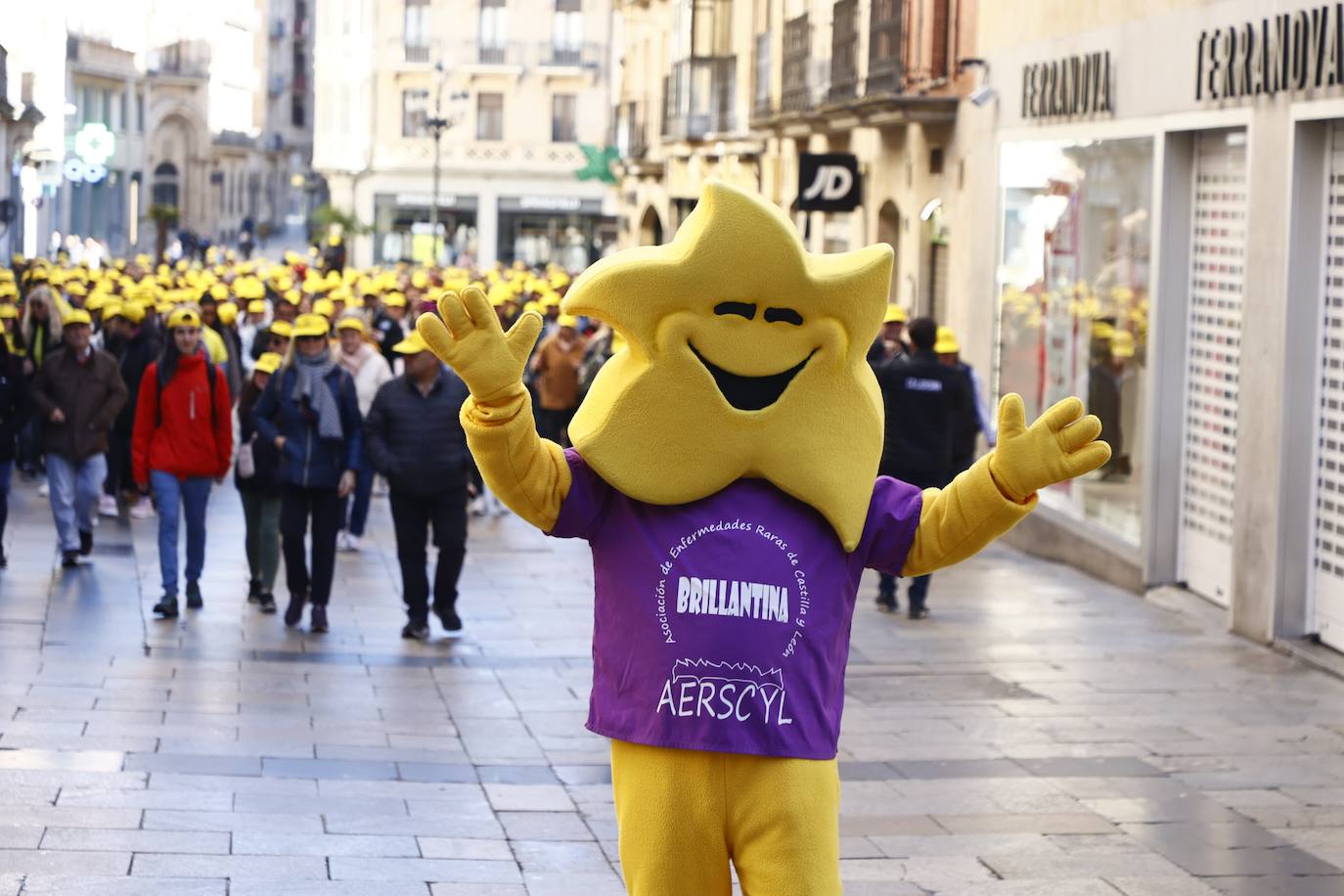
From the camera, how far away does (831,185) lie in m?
23.2

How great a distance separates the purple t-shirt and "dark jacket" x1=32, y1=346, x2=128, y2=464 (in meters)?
10.0

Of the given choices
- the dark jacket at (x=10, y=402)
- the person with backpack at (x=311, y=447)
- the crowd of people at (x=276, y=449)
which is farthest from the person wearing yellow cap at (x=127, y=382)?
the person with backpack at (x=311, y=447)

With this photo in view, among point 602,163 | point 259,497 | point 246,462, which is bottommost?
point 259,497

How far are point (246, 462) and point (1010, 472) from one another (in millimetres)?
8528

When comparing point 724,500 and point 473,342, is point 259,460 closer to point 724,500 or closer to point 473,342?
point 724,500

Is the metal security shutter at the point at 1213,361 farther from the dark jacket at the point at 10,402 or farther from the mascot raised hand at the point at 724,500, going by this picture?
the mascot raised hand at the point at 724,500

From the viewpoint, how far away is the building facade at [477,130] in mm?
69938

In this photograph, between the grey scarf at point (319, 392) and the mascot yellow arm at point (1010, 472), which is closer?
the mascot yellow arm at point (1010, 472)

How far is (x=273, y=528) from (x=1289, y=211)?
6.17m

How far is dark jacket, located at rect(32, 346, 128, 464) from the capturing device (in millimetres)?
14914

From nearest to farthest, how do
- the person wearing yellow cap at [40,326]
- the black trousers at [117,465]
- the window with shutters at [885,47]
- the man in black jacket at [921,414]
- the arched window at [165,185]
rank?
the man in black jacket at [921,414] → the person wearing yellow cap at [40,326] → the black trousers at [117,465] → the window with shutters at [885,47] → the arched window at [165,185]

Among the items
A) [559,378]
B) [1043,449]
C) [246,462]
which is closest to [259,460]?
[246,462]

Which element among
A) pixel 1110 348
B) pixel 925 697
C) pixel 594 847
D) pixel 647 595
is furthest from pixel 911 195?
pixel 647 595

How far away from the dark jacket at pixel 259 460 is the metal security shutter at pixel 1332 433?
19.3ft
